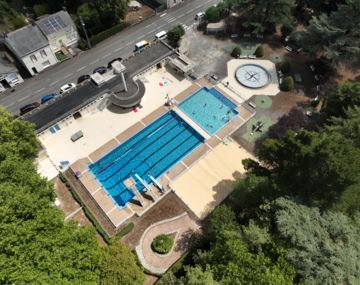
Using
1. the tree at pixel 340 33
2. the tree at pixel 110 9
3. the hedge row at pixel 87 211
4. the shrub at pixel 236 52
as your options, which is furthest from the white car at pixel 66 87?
the tree at pixel 340 33

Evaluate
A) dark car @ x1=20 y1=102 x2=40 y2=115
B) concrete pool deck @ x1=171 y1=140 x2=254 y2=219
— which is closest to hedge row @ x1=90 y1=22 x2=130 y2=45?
dark car @ x1=20 y1=102 x2=40 y2=115

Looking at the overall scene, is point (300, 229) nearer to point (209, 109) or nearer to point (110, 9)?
point (209, 109)

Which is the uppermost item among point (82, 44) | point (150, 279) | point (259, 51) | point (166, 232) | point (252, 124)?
point (82, 44)

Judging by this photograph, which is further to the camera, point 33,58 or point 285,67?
point 33,58

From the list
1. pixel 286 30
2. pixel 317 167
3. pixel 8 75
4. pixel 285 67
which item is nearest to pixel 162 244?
pixel 317 167

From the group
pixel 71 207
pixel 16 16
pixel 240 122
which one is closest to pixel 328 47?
pixel 240 122

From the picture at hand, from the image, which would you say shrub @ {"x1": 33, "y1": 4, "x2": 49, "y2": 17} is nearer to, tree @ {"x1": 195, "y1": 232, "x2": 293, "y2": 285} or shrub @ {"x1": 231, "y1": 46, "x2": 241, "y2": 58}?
shrub @ {"x1": 231, "y1": 46, "x2": 241, "y2": 58}
